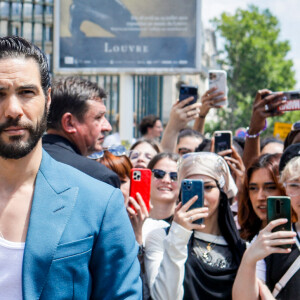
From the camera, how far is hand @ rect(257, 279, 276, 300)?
10.2ft

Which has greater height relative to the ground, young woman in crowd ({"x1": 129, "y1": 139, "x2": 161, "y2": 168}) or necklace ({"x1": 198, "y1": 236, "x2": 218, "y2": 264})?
young woman in crowd ({"x1": 129, "y1": 139, "x2": 161, "y2": 168})

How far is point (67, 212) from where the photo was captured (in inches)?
84.0

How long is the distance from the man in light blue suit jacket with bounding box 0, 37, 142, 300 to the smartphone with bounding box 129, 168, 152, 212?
1339 mm

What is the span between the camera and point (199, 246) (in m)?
3.54

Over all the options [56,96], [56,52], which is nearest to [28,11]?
[56,52]

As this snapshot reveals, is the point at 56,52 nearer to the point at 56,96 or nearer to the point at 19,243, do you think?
the point at 56,96

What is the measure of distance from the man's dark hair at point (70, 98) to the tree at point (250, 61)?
111ft

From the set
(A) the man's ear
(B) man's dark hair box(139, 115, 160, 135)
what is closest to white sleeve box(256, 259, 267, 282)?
(A) the man's ear

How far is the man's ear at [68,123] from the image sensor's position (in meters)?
3.65

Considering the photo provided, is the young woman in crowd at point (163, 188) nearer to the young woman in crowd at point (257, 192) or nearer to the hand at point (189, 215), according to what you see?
the young woman in crowd at point (257, 192)

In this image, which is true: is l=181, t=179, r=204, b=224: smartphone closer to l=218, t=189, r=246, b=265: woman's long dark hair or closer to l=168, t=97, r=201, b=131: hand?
l=218, t=189, r=246, b=265: woman's long dark hair

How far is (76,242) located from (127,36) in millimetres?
7044

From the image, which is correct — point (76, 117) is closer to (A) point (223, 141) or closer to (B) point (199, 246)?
(B) point (199, 246)

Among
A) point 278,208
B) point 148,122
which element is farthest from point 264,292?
point 148,122
